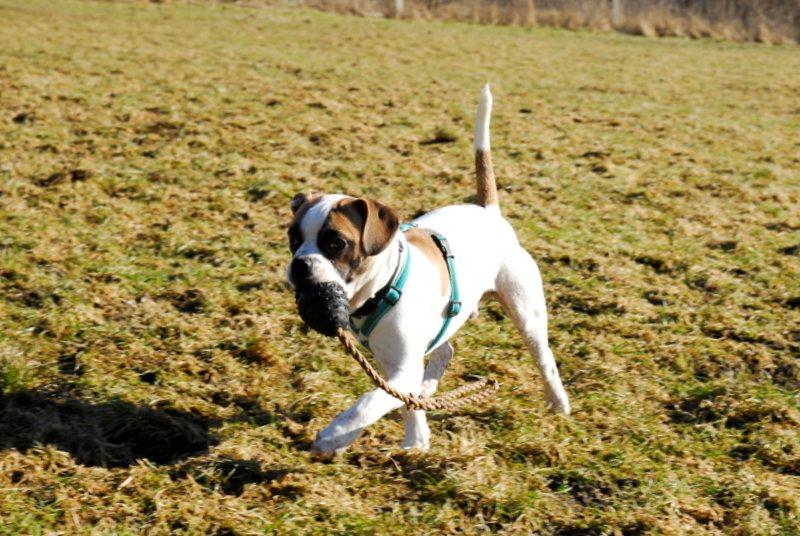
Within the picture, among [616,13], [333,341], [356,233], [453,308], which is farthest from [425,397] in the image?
[616,13]

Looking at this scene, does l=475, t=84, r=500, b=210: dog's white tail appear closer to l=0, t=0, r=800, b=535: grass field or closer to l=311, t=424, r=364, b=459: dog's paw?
l=0, t=0, r=800, b=535: grass field

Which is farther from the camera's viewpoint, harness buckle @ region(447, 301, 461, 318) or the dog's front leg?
harness buckle @ region(447, 301, 461, 318)

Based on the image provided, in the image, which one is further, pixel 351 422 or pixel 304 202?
pixel 304 202

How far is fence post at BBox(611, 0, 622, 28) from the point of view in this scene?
2206cm

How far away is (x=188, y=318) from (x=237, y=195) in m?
2.37

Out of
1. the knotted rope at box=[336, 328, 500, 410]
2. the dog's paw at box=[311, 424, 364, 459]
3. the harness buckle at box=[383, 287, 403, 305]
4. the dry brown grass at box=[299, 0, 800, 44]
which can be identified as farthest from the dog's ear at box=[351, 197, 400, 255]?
the dry brown grass at box=[299, 0, 800, 44]

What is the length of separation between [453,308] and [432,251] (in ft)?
0.88

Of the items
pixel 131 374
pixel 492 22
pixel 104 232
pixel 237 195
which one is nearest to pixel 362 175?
pixel 237 195

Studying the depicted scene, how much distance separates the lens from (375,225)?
3.63 m

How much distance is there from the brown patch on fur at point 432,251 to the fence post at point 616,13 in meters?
19.2

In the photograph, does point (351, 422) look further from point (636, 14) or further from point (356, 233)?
point (636, 14)

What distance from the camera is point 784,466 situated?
14.1 ft

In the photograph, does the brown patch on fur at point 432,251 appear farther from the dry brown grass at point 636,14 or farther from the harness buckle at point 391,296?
the dry brown grass at point 636,14

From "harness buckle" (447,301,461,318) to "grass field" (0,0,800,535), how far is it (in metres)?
0.61
